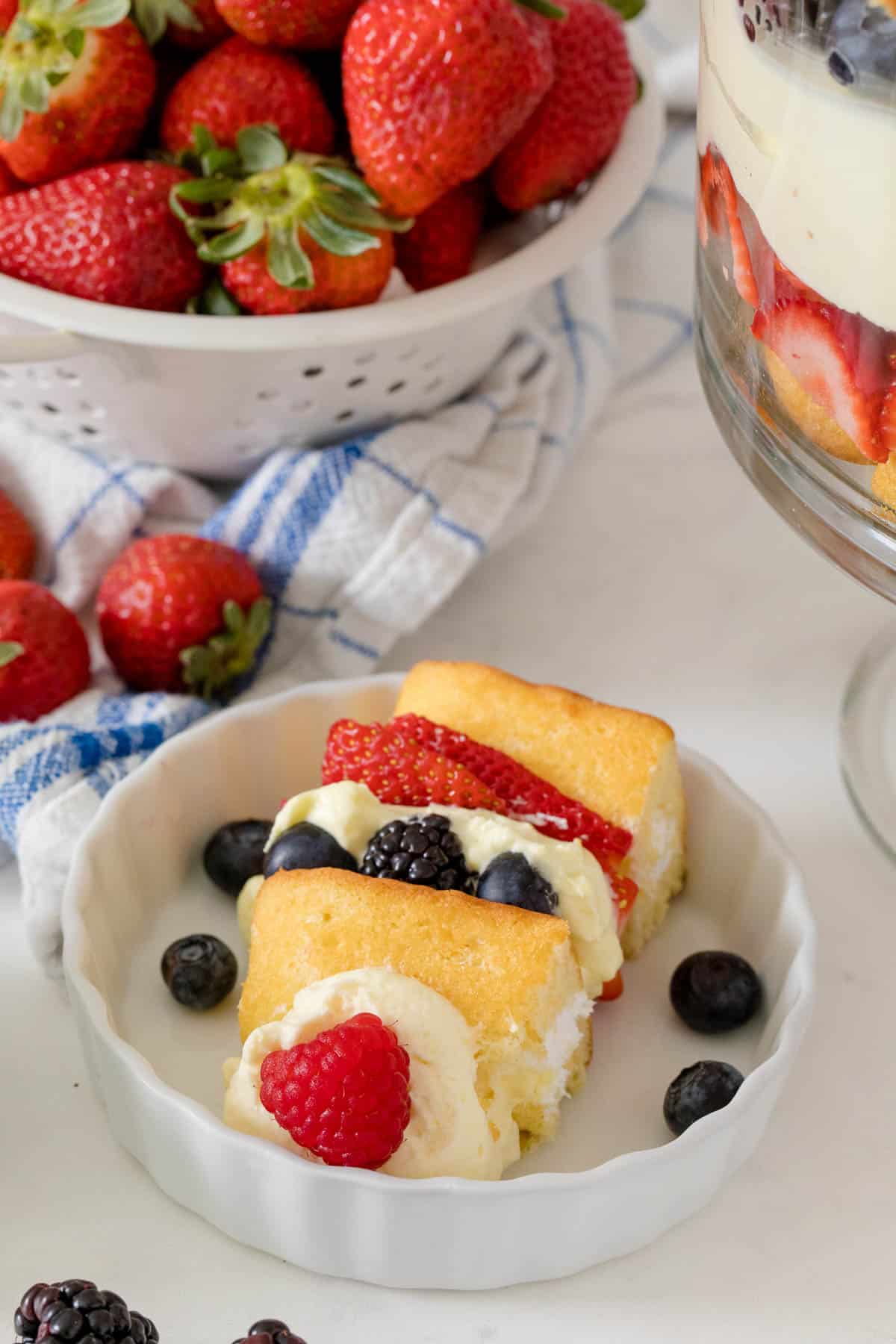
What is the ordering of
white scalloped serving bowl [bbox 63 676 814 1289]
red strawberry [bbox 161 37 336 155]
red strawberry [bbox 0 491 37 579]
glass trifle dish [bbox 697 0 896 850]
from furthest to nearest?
red strawberry [bbox 0 491 37 579]
red strawberry [bbox 161 37 336 155]
white scalloped serving bowl [bbox 63 676 814 1289]
glass trifle dish [bbox 697 0 896 850]

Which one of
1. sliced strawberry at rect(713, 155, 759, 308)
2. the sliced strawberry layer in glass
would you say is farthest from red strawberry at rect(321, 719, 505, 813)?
sliced strawberry at rect(713, 155, 759, 308)

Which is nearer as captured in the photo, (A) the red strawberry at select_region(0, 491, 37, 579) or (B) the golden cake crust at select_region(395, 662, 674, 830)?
(B) the golden cake crust at select_region(395, 662, 674, 830)

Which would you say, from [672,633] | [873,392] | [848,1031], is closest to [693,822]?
[848,1031]

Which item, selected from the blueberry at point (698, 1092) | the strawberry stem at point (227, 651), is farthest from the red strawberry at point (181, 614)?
the blueberry at point (698, 1092)

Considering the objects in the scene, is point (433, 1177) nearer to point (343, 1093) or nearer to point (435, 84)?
point (343, 1093)

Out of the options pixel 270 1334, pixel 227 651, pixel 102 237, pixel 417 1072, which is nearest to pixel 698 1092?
pixel 417 1072

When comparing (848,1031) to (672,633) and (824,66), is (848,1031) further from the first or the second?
(824,66)

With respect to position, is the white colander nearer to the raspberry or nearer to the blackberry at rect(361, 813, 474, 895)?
the blackberry at rect(361, 813, 474, 895)
